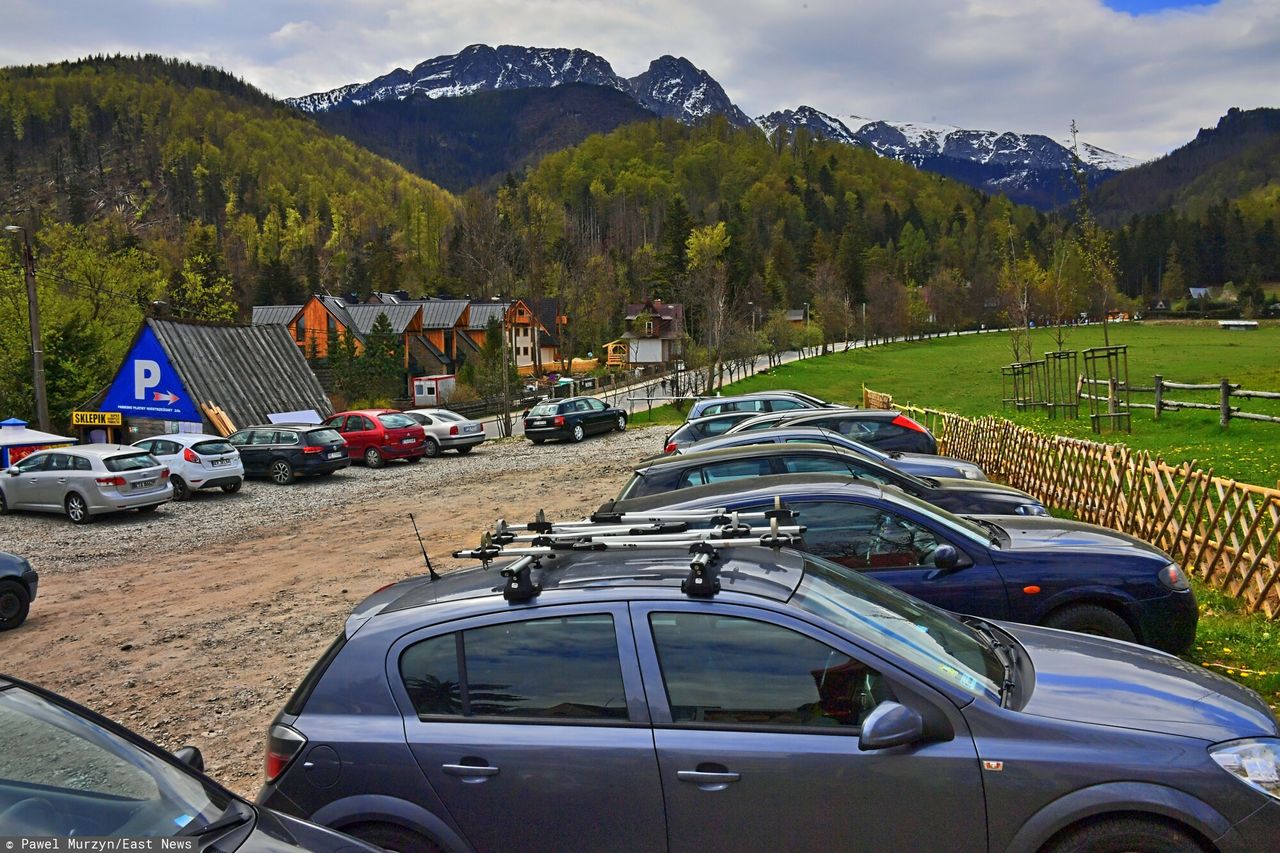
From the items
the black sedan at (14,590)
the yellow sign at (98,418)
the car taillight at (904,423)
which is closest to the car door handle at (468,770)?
the black sedan at (14,590)

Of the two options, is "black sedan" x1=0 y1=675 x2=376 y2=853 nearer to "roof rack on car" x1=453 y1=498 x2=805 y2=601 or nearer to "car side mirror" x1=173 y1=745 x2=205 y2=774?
"car side mirror" x1=173 y1=745 x2=205 y2=774

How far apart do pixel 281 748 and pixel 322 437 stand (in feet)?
74.1

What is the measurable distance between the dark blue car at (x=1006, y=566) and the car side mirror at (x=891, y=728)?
9.75ft

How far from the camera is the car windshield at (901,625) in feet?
12.4

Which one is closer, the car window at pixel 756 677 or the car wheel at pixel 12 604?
the car window at pixel 756 677

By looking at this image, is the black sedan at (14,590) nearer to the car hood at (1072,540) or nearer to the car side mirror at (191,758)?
the car side mirror at (191,758)

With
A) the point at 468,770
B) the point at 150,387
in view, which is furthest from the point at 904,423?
the point at 150,387

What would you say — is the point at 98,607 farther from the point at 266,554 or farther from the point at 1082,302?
the point at 1082,302

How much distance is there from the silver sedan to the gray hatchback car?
18.0 meters

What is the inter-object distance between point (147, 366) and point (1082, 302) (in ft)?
333

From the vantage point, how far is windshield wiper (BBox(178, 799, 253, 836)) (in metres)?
2.92

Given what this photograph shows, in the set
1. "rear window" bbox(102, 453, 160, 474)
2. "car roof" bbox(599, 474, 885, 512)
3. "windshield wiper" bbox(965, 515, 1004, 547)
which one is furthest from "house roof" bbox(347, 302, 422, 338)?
"windshield wiper" bbox(965, 515, 1004, 547)

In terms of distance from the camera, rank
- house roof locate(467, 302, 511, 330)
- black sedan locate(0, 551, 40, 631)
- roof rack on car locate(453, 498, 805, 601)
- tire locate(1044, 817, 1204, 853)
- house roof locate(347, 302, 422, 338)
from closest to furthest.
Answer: tire locate(1044, 817, 1204, 853) < roof rack on car locate(453, 498, 805, 601) < black sedan locate(0, 551, 40, 631) < house roof locate(347, 302, 422, 338) < house roof locate(467, 302, 511, 330)

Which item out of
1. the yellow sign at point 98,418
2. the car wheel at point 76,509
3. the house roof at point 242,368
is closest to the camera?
the car wheel at point 76,509
